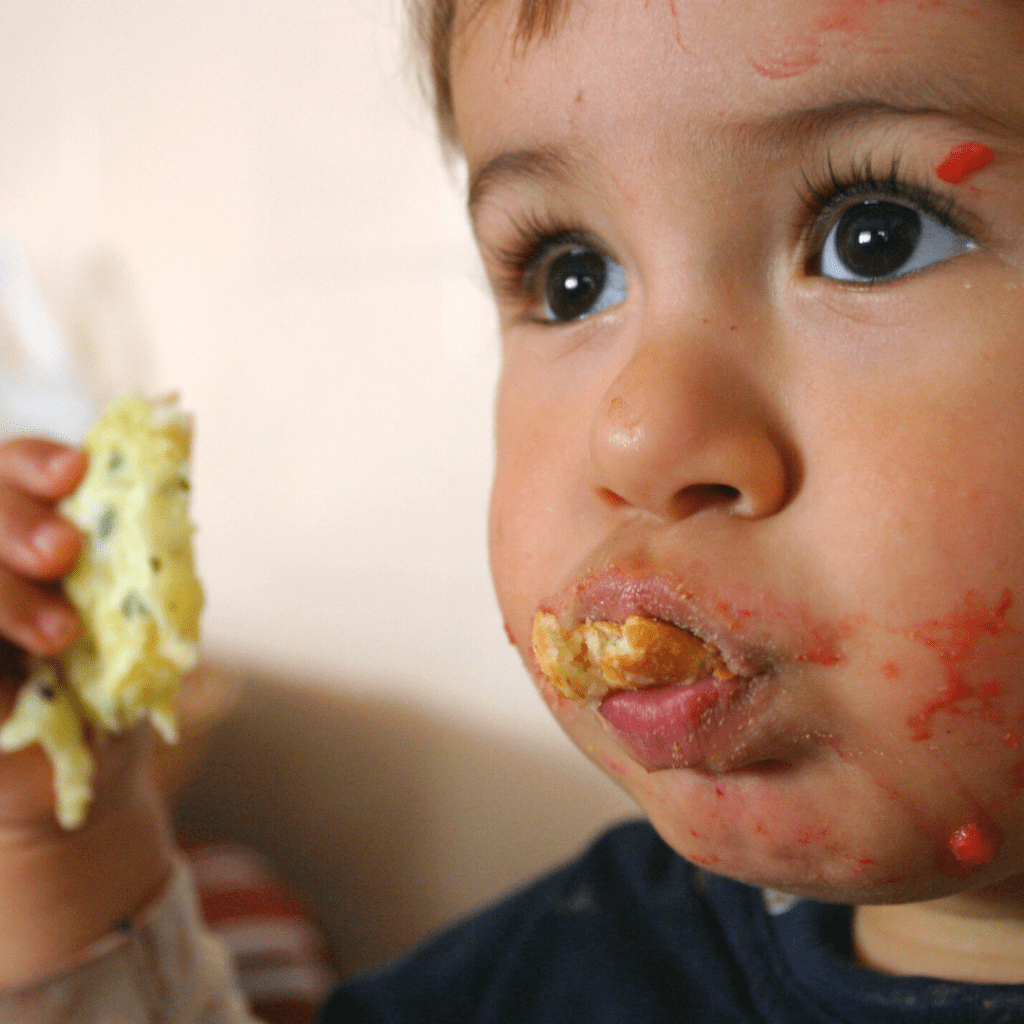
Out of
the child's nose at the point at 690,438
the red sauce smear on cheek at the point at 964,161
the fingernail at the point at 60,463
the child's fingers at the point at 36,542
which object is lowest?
the child's nose at the point at 690,438

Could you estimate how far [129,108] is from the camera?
1108 millimetres

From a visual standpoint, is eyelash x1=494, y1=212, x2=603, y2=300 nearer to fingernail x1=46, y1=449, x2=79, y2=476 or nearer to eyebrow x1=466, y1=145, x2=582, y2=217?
eyebrow x1=466, y1=145, x2=582, y2=217

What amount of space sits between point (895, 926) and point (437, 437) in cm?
57

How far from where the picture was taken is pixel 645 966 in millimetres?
554

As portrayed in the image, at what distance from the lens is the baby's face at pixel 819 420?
29cm

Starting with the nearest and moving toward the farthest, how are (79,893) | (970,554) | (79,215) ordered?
(970,554) → (79,893) → (79,215)

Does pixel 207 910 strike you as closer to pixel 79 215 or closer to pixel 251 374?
pixel 251 374

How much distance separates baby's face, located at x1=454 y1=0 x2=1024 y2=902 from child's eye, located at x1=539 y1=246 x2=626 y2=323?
64mm

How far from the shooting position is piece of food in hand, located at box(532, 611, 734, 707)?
314mm

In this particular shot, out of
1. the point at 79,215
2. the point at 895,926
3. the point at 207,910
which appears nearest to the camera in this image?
the point at 895,926

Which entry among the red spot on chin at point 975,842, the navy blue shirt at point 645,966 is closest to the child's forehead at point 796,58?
the red spot on chin at point 975,842

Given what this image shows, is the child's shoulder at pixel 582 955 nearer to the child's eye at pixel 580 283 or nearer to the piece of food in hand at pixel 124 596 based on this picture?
the piece of food in hand at pixel 124 596

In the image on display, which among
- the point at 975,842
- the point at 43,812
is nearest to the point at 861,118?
the point at 975,842

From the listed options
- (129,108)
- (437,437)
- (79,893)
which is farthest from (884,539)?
(129,108)
